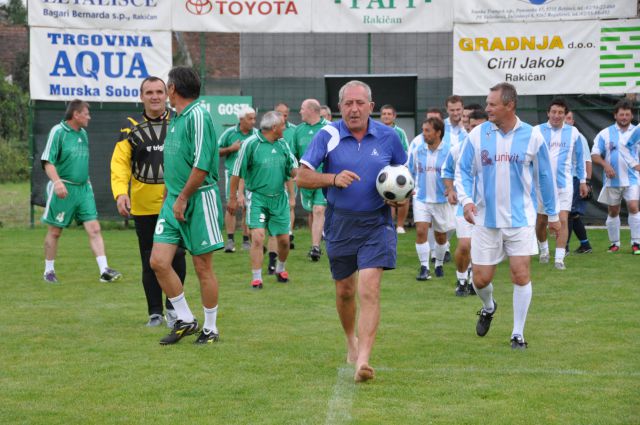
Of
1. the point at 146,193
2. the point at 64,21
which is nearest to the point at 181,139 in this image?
the point at 146,193

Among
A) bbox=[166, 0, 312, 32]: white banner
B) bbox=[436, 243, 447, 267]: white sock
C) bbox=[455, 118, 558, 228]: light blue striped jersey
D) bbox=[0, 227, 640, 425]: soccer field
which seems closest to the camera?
bbox=[0, 227, 640, 425]: soccer field

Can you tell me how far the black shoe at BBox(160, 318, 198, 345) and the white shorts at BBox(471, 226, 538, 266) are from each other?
2305 millimetres

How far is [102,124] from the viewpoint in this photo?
1764cm

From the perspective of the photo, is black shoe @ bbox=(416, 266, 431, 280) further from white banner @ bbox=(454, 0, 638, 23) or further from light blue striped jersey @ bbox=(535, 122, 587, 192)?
white banner @ bbox=(454, 0, 638, 23)

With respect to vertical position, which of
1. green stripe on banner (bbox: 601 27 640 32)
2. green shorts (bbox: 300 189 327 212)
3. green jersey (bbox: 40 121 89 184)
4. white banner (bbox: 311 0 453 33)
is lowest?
green shorts (bbox: 300 189 327 212)

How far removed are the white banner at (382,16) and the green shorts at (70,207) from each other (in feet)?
21.5

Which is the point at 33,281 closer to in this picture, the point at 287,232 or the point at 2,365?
the point at 287,232

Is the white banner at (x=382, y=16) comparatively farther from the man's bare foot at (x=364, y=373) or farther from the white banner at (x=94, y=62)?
the man's bare foot at (x=364, y=373)

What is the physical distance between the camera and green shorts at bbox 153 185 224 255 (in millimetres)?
7473

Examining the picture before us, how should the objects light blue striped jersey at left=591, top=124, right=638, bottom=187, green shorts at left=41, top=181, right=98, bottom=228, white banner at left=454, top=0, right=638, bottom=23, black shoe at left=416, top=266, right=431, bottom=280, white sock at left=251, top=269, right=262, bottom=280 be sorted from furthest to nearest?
white banner at left=454, top=0, right=638, bottom=23 < light blue striped jersey at left=591, top=124, right=638, bottom=187 < black shoe at left=416, top=266, right=431, bottom=280 < green shorts at left=41, top=181, right=98, bottom=228 < white sock at left=251, top=269, right=262, bottom=280

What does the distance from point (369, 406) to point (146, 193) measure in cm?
340

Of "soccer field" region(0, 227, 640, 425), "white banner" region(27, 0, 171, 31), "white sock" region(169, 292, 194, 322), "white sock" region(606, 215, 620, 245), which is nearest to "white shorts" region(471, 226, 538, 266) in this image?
"soccer field" region(0, 227, 640, 425)

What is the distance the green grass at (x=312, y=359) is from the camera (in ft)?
18.7

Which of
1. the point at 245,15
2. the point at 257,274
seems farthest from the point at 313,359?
the point at 245,15
